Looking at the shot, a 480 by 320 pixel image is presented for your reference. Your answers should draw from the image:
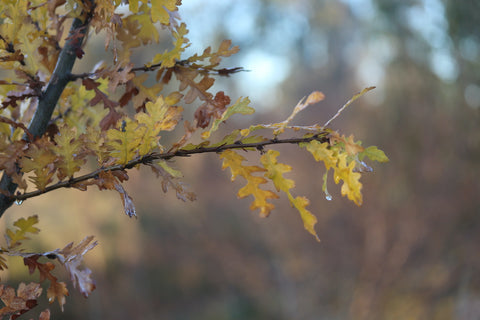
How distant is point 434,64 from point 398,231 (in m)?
2.78

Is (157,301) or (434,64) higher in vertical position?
(434,64)

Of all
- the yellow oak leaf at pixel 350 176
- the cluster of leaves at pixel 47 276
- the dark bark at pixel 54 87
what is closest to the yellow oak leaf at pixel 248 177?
the yellow oak leaf at pixel 350 176

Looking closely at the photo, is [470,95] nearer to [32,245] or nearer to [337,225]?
[337,225]

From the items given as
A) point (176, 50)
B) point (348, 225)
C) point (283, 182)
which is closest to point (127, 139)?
point (176, 50)

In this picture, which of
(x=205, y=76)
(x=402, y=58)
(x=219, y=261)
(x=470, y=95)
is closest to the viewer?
(x=205, y=76)

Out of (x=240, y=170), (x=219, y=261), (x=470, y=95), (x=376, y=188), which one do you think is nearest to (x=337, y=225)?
(x=376, y=188)

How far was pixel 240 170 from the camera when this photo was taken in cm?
86

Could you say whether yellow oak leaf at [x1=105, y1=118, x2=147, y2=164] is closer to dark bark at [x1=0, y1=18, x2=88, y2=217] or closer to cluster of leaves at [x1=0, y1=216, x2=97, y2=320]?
cluster of leaves at [x1=0, y1=216, x2=97, y2=320]

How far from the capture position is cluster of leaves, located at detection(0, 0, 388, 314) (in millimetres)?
771

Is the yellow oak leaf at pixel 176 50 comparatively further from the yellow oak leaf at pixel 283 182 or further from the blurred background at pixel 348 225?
the blurred background at pixel 348 225

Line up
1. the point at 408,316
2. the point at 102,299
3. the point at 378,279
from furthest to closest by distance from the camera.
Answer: the point at 102,299, the point at 408,316, the point at 378,279

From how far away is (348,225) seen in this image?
5.50 meters

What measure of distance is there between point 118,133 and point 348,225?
510cm

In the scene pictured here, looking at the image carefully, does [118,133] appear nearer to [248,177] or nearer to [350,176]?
[248,177]
